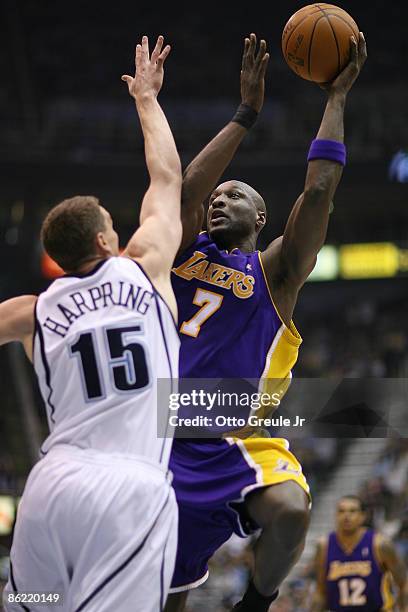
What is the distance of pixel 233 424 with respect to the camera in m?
4.60

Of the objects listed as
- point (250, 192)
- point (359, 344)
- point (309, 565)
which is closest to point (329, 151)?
point (250, 192)

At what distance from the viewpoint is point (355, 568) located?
845 cm

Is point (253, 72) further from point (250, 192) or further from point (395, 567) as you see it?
point (395, 567)

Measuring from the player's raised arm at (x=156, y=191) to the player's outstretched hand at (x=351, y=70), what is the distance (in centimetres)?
82

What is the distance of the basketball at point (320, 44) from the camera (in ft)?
15.3

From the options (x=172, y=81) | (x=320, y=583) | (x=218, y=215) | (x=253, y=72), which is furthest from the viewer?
(x=172, y=81)

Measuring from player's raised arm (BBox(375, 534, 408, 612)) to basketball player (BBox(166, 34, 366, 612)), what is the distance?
150 inches

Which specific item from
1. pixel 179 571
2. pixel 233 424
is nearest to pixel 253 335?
pixel 233 424

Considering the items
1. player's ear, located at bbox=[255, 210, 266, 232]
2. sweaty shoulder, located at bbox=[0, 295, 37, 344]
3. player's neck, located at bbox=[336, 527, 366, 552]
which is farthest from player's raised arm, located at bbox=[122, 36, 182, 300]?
player's neck, located at bbox=[336, 527, 366, 552]

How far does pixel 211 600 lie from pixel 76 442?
28.5ft

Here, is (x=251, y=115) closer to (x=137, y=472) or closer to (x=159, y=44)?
(x=159, y=44)

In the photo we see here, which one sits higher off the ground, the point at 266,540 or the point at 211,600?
the point at 266,540

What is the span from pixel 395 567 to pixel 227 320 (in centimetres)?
449

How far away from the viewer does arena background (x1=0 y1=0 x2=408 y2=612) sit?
Answer: 18781 mm
